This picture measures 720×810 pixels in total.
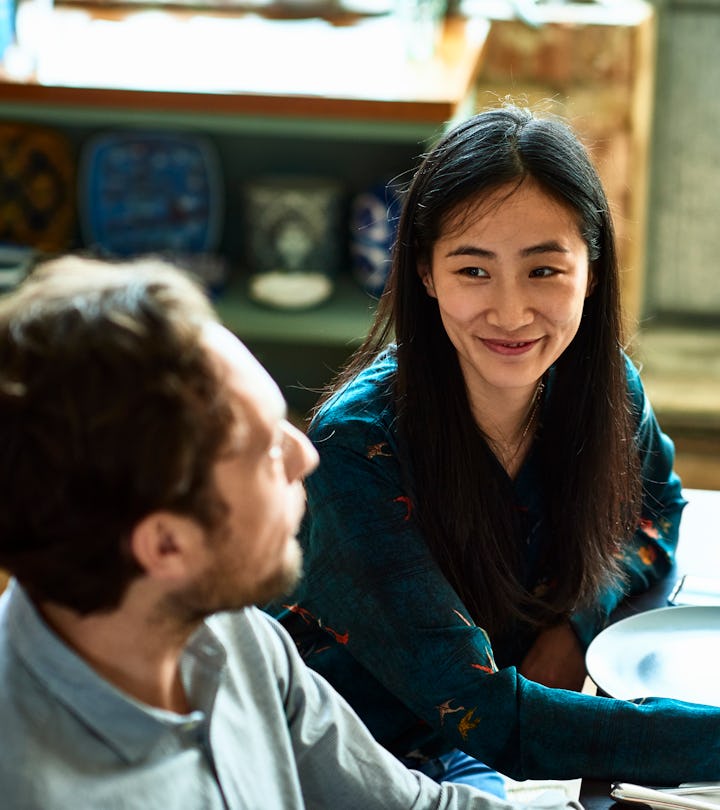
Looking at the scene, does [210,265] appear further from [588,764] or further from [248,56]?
[588,764]

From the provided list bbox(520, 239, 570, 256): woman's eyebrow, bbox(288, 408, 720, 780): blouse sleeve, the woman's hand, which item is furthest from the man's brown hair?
the woman's hand

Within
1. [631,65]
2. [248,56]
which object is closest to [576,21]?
[631,65]

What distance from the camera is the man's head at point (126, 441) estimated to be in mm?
887

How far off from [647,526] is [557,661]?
230mm

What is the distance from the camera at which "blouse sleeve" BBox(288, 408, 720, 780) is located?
52.2 inches

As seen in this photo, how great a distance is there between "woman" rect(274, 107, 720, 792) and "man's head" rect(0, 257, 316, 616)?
1.54 feet

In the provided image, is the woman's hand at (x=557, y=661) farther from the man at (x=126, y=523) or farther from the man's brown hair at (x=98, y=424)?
the man's brown hair at (x=98, y=424)

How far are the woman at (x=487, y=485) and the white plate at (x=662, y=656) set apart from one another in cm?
7

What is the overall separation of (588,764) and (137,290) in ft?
2.33

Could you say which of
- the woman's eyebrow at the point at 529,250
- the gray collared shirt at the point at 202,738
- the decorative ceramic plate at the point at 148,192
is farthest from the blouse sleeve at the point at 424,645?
the decorative ceramic plate at the point at 148,192

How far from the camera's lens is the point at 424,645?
55.7 inches

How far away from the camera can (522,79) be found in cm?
360

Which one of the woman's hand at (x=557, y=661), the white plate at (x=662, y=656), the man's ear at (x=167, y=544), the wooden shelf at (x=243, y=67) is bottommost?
the woman's hand at (x=557, y=661)

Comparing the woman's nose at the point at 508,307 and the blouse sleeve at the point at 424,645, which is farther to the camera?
the woman's nose at the point at 508,307
